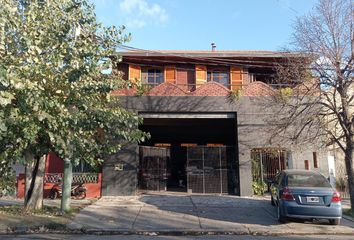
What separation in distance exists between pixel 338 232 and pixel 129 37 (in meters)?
7.97

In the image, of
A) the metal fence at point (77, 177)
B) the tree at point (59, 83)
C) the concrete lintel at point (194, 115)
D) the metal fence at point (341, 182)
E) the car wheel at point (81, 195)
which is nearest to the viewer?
the tree at point (59, 83)

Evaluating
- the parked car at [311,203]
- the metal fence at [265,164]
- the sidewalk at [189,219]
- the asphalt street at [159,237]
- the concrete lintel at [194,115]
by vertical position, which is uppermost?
the concrete lintel at [194,115]

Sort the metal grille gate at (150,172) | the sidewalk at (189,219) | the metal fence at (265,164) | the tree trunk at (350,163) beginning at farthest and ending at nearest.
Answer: the metal grille gate at (150,172)
the metal fence at (265,164)
the tree trunk at (350,163)
the sidewalk at (189,219)

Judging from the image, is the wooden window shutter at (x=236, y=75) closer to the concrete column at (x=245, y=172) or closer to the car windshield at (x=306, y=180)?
the concrete column at (x=245, y=172)

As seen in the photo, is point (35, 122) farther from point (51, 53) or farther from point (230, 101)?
point (230, 101)

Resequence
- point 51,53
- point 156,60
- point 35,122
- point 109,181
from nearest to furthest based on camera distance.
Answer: point 35,122 → point 51,53 → point 109,181 → point 156,60

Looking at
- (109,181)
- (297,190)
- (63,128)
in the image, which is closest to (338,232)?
(297,190)

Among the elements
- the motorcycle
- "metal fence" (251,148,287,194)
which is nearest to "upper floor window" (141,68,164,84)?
"metal fence" (251,148,287,194)

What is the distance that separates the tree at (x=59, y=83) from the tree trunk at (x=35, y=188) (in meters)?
2.40

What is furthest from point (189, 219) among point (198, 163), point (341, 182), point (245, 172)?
point (341, 182)

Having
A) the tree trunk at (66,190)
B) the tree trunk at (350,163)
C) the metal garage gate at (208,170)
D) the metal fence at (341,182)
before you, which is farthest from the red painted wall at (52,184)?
the metal fence at (341,182)

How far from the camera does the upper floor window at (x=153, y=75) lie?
23.1 m

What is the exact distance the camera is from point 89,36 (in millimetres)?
10070

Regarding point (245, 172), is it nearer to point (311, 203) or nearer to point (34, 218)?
point (311, 203)
